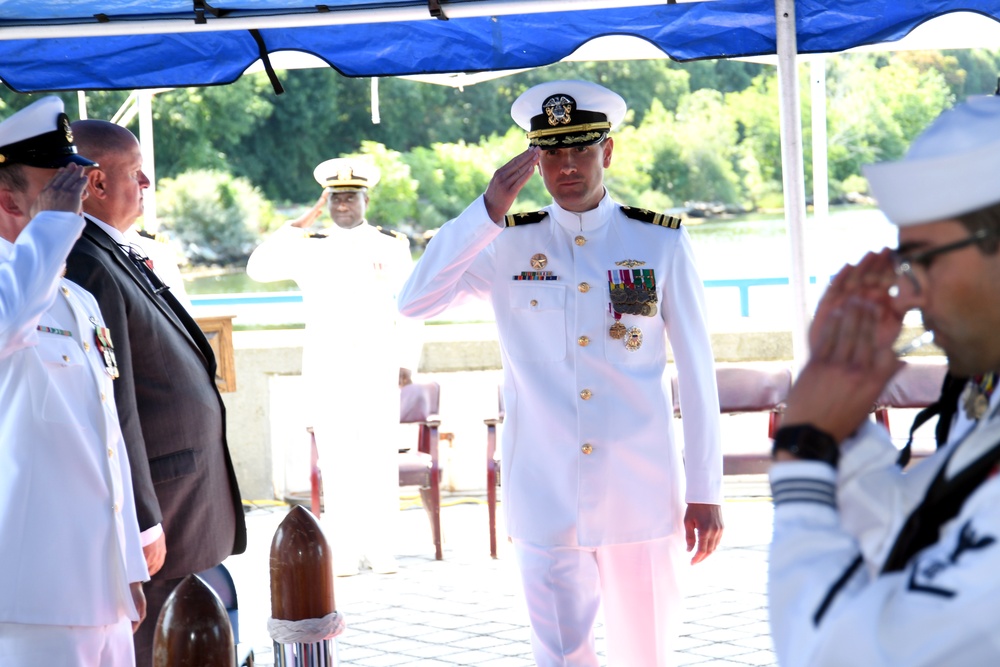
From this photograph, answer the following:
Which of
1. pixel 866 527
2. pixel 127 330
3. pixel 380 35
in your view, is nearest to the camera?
pixel 866 527

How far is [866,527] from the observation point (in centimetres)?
169

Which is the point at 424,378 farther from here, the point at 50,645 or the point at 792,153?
the point at 50,645

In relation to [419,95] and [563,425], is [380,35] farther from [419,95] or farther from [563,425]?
[419,95]

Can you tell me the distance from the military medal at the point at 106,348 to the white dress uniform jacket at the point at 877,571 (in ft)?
6.49

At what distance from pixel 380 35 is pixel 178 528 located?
2135 mm

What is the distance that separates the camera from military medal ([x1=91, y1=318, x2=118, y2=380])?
3.10 meters

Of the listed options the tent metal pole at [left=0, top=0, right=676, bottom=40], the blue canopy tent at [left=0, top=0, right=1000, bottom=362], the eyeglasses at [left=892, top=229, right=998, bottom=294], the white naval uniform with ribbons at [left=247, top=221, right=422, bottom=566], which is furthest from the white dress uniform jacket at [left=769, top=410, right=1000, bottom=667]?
the white naval uniform with ribbons at [left=247, top=221, right=422, bottom=566]

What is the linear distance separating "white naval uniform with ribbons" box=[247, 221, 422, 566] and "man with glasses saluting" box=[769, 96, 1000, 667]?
574 centimetres


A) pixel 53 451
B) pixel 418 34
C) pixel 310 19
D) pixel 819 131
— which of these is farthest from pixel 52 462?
pixel 819 131

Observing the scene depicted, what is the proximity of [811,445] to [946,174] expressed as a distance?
0.37 meters

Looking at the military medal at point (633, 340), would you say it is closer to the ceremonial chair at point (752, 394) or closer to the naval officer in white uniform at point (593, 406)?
the naval officer in white uniform at point (593, 406)

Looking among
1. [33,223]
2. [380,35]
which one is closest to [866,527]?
[33,223]

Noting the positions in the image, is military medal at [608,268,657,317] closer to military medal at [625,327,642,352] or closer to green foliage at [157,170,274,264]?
military medal at [625,327,642,352]

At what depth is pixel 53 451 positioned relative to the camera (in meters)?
2.86
